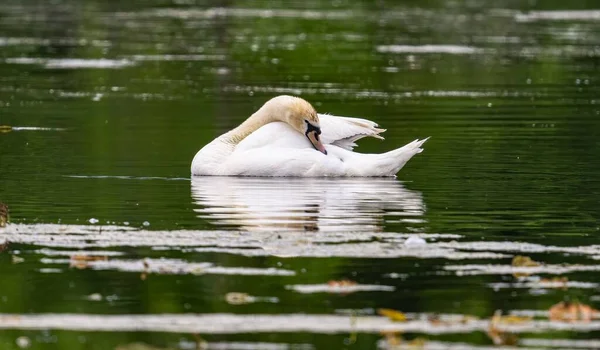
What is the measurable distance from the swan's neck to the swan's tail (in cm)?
139

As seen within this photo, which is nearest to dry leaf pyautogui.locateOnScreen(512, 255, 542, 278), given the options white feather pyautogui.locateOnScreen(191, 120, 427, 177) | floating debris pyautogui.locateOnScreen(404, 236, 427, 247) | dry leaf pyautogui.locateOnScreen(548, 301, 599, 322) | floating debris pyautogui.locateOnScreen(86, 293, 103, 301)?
floating debris pyautogui.locateOnScreen(404, 236, 427, 247)

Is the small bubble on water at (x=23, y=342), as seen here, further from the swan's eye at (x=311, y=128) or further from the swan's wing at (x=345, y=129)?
the swan's wing at (x=345, y=129)

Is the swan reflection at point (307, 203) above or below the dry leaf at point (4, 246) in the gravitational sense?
below

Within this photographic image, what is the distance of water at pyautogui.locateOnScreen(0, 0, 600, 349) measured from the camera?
29.8 ft

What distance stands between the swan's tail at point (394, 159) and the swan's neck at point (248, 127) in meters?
1.39

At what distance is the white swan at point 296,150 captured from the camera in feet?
53.3

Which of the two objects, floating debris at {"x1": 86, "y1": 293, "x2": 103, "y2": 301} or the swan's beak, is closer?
floating debris at {"x1": 86, "y1": 293, "x2": 103, "y2": 301}

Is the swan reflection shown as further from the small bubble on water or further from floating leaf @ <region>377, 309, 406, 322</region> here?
the small bubble on water

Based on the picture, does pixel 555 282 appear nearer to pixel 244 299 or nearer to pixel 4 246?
pixel 244 299

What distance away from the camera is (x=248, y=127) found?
17.0m

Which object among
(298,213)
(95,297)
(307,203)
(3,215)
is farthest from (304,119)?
(95,297)

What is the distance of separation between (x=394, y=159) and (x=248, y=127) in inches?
69.5

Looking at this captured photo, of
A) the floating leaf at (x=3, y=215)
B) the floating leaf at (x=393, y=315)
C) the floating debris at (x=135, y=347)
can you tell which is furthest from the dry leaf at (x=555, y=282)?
the floating leaf at (x=3, y=215)

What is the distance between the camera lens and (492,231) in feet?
40.4
